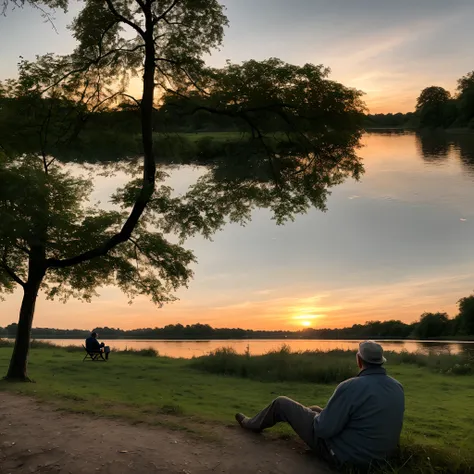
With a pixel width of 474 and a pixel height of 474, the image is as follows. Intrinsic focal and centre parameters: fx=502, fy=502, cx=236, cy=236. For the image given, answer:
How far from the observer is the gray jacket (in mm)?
6367

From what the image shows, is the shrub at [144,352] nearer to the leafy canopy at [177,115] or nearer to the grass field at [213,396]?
the grass field at [213,396]

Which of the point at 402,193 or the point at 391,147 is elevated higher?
the point at 391,147

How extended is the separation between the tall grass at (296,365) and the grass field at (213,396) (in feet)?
1.88

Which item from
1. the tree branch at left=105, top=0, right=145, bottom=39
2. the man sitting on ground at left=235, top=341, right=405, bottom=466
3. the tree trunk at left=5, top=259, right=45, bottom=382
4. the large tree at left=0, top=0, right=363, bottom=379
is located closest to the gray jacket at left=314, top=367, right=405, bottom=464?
the man sitting on ground at left=235, top=341, right=405, bottom=466

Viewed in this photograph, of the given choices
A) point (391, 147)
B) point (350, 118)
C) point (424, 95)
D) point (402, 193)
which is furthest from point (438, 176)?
point (424, 95)

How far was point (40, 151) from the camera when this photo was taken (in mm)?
17828

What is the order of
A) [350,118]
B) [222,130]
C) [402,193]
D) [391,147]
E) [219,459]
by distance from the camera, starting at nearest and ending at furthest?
[219,459], [350,118], [222,130], [402,193], [391,147]

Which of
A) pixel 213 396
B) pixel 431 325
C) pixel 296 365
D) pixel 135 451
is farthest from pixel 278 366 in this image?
pixel 431 325

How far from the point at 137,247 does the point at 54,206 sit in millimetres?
3275

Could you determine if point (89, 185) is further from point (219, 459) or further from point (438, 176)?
point (438, 176)

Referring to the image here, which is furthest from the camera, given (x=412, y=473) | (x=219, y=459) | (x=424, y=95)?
(x=424, y=95)

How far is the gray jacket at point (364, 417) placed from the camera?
6367mm

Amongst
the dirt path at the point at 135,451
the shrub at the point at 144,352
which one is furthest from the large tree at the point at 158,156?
the shrub at the point at 144,352

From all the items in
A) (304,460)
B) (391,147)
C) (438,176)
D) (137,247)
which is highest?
(391,147)
